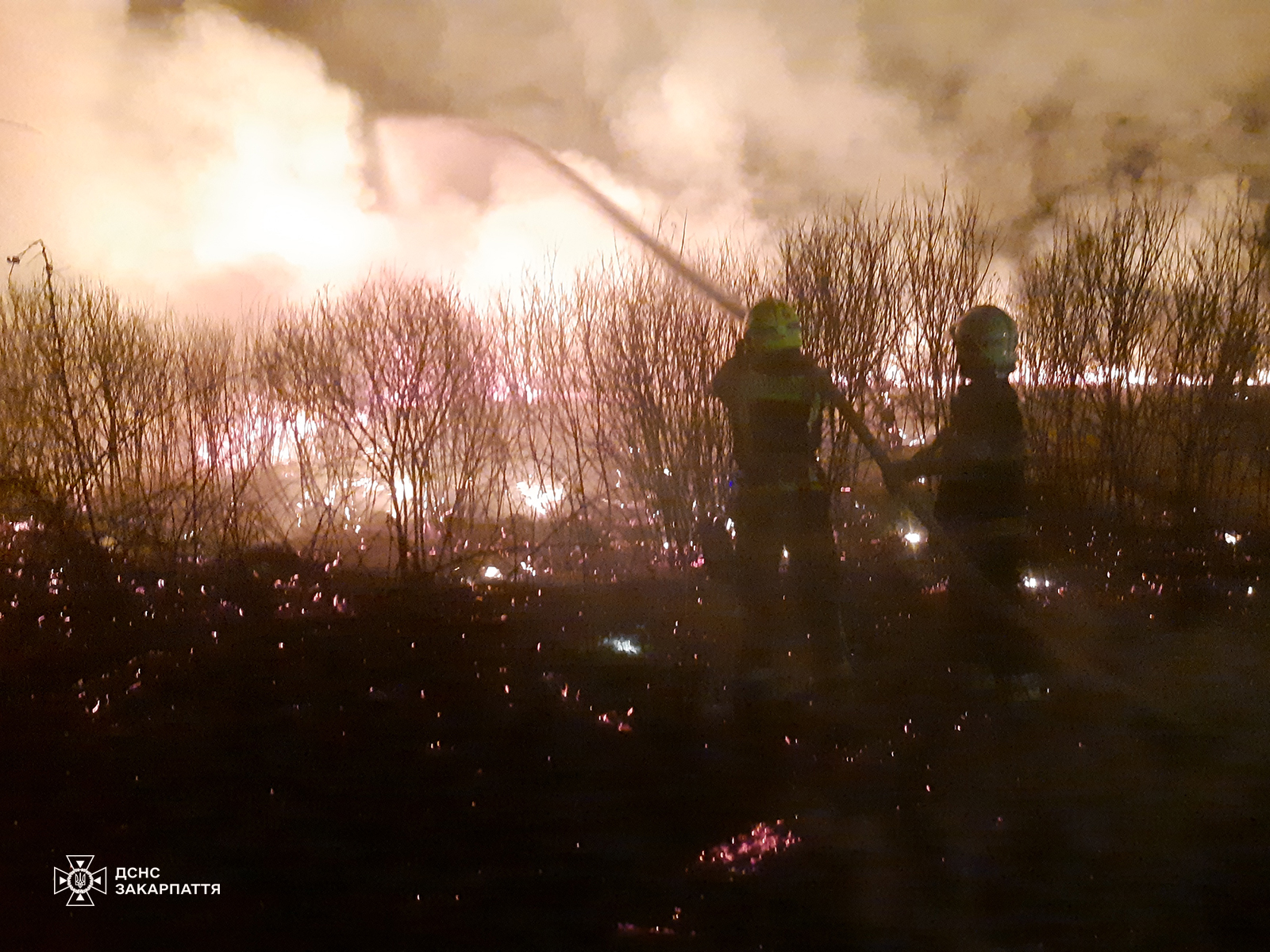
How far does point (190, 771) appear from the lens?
2.98m

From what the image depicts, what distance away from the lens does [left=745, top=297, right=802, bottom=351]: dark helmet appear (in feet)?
10.8

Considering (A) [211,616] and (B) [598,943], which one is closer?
(B) [598,943]

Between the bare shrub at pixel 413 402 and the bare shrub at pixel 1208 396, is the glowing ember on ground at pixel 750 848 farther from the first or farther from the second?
the bare shrub at pixel 1208 396

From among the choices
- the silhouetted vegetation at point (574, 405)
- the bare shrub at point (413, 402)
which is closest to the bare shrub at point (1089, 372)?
the silhouetted vegetation at point (574, 405)

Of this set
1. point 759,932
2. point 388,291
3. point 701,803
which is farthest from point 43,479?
point 759,932

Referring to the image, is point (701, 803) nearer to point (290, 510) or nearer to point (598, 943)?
point (598, 943)

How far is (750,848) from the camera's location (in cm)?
237

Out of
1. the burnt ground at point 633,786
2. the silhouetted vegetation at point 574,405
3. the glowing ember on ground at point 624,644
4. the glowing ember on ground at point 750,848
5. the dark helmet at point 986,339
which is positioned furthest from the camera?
the silhouetted vegetation at point 574,405

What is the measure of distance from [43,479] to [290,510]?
6.66ft

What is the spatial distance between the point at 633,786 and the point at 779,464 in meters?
1.55

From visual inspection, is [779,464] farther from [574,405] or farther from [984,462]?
[574,405]

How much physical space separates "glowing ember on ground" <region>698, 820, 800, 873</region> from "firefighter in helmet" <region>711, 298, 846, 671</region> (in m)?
1.23

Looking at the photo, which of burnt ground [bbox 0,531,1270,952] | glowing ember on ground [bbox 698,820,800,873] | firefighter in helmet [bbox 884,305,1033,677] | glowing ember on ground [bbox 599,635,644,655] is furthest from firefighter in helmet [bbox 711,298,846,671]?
glowing ember on ground [bbox 698,820,800,873]

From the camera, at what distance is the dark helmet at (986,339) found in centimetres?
311
